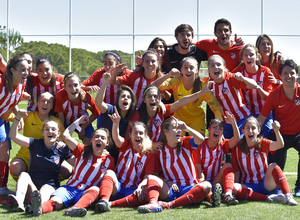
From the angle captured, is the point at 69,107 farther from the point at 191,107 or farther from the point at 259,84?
the point at 259,84

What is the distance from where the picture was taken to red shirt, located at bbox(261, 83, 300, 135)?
14.3 ft

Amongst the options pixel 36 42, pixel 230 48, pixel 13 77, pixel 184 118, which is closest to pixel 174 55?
pixel 230 48

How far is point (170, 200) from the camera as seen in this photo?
385 cm

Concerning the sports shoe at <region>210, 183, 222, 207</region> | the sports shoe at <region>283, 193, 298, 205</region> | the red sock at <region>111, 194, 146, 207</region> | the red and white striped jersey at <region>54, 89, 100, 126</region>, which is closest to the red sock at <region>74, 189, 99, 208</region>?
the red sock at <region>111, 194, 146, 207</region>

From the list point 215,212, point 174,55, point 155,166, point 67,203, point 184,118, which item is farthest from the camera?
point 174,55

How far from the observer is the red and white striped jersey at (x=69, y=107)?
4635mm

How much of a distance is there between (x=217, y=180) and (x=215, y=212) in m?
0.64

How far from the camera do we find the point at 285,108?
172 inches

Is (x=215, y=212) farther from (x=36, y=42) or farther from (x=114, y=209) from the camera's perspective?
(x=36, y=42)

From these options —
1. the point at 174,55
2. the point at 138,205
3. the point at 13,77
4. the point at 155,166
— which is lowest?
the point at 138,205

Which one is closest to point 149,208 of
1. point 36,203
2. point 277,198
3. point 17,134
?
point 36,203

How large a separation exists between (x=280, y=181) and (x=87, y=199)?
6.70ft

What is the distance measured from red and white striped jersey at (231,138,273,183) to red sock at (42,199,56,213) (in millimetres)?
2110

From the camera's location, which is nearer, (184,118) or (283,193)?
(283,193)
